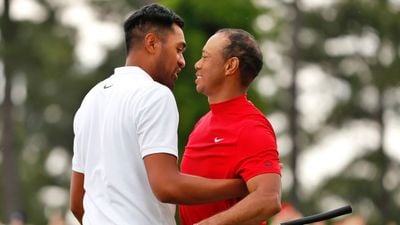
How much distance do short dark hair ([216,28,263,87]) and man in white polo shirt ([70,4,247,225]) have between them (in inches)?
8.8

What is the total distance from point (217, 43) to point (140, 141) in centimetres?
73

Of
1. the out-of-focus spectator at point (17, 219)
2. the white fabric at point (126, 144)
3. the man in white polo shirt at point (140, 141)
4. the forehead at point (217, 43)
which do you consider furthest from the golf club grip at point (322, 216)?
the out-of-focus spectator at point (17, 219)

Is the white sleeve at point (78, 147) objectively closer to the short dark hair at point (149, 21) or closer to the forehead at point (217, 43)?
the short dark hair at point (149, 21)

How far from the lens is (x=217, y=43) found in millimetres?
6488

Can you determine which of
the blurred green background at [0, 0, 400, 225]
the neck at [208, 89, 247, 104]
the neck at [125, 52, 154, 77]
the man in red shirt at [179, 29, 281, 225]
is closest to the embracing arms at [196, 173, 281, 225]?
the man in red shirt at [179, 29, 281, 225]

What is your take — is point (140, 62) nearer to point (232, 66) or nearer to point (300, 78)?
point (232, 66)

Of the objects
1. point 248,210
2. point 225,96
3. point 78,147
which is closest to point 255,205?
point 248,210

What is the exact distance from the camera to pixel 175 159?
19.7 ft

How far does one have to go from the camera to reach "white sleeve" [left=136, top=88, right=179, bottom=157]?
5.94 m

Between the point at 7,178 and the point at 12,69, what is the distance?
2.99 metres

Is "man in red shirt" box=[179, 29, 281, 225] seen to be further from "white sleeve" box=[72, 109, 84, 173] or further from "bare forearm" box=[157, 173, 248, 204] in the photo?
"white sleeve" box=[72, 109, 84, 173]

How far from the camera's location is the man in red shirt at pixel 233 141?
6.06m

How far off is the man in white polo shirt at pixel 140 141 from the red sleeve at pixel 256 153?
0.30 ft

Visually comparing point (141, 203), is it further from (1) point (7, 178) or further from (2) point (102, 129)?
(1) point (7, 178)
